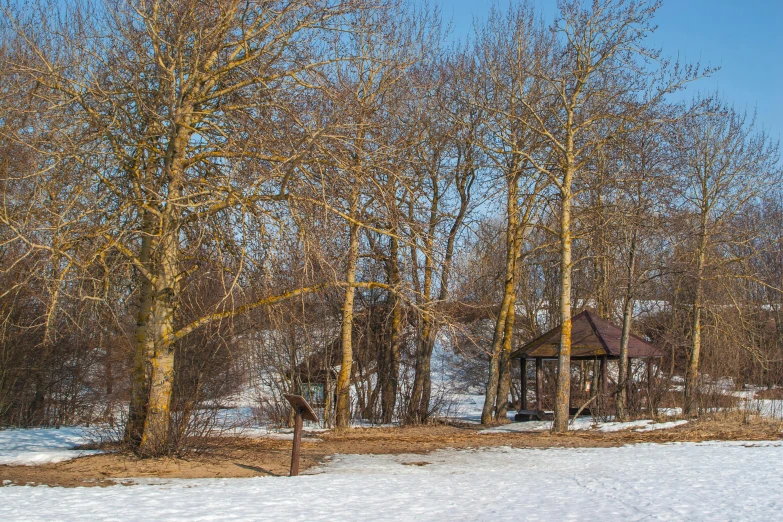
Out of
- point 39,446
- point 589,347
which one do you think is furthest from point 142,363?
point 589,347

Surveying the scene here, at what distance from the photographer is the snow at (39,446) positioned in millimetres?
10953

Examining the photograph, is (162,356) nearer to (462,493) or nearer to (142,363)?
(142,363)

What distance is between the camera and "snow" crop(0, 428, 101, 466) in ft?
35.9

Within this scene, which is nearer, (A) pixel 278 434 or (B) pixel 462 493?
(B) pixel 462 493

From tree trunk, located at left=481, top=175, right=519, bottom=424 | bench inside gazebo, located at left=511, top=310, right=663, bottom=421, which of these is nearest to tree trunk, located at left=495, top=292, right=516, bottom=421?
Answer: tree trunk, located at left=481, top=175, right=519, bottom=424

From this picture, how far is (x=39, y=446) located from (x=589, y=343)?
15201 millimetres

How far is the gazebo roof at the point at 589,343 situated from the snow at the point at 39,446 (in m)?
12.9

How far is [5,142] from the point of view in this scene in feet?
51.3

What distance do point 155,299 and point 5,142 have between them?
23.3ft

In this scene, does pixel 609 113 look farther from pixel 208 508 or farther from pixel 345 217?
pixel 208 508

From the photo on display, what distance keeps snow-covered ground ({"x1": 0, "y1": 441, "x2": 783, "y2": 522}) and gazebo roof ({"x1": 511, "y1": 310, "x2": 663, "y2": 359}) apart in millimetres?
9963

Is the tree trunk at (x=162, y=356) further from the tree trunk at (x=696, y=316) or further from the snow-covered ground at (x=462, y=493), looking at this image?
the tree trunk at (x=696, y=316)

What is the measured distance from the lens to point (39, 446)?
13.0 meters

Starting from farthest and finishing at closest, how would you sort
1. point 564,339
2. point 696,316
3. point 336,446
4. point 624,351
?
point 696,316
point 624,351
point 564,339
point 336,446
